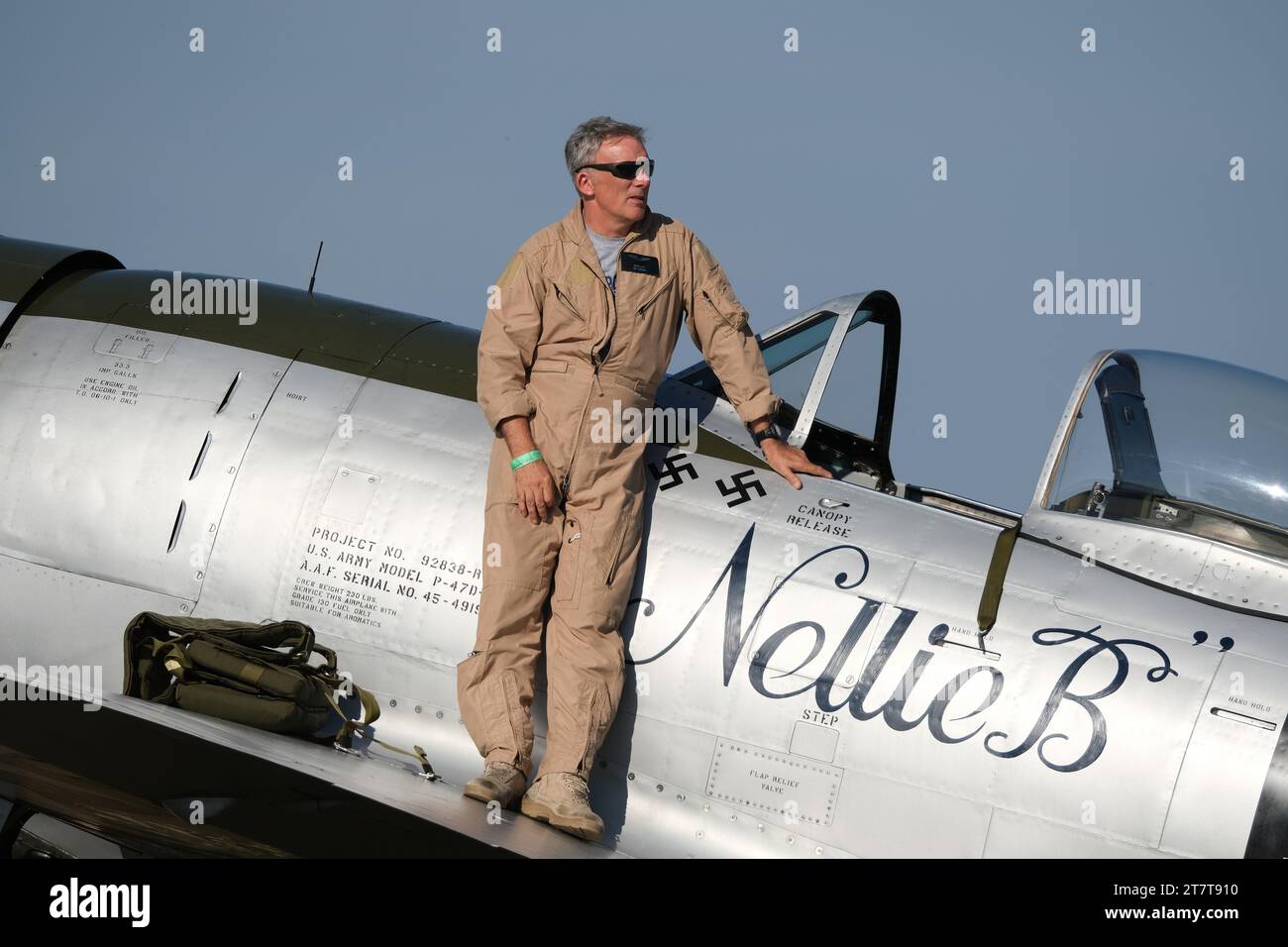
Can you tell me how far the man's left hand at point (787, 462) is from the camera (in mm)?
4895

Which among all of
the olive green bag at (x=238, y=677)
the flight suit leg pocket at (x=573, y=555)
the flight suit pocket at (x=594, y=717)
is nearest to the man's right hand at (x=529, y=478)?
the flight suit leg pocket at (x=573, y=555)

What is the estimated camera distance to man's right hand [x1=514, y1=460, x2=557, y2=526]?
4.47m

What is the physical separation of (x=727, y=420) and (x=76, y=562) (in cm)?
283

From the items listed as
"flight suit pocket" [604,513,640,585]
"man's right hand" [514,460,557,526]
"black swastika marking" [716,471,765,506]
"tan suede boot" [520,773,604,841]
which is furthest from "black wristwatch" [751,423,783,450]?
"tan suede boot" [520,773,604,841]

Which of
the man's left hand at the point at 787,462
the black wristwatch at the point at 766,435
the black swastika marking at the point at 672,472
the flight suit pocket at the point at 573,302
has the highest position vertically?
the flight suit pocket at the point at 573,302

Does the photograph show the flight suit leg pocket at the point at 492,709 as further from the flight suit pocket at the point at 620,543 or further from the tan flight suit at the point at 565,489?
the flight suit pocket at the point at 620,543

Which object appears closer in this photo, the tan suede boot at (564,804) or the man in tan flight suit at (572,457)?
the tan suede boot at (564,804)

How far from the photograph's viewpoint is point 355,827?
3.66 m

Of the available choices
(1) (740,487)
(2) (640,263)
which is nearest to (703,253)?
(2) (640,263)

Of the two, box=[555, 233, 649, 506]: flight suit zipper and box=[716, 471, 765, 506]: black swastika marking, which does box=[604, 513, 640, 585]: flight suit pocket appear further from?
box=[716, 471, 765, 506]: black swastika marking

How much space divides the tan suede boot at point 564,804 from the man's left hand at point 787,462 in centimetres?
144

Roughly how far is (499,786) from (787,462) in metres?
1.69

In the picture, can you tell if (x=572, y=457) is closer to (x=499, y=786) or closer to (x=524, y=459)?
(x=524, y=459)
